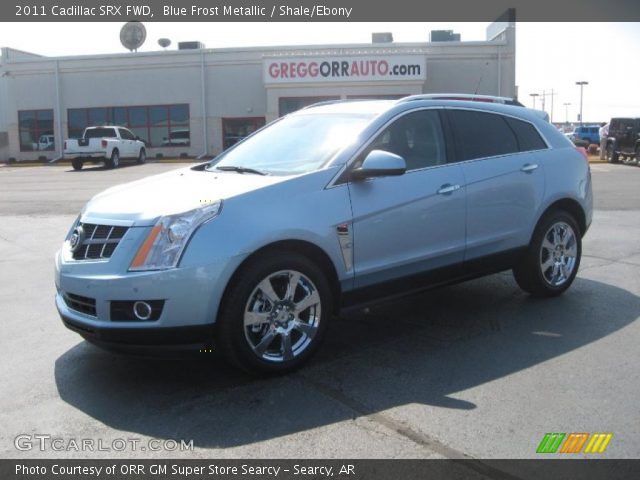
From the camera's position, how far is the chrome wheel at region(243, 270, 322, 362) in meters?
4.24

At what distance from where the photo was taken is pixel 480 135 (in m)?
5.71

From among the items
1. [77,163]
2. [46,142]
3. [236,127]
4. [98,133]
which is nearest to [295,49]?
[236,127]

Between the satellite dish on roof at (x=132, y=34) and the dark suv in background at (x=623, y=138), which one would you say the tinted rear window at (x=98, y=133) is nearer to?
the satellite dish on roof at (x=132, y=34)

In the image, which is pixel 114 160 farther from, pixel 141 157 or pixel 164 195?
pixel 164 195

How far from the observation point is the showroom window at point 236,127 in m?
36.2

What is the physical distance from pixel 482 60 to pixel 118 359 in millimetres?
32720

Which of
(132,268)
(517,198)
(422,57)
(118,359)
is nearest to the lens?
(132,268)

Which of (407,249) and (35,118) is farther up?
(35,118)

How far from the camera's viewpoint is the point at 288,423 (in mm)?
3691

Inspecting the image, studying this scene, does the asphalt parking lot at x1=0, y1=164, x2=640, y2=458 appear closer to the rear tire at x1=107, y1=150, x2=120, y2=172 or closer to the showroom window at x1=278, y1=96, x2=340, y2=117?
the rear tire at x1=107, y1=150, x2=120, y2=172

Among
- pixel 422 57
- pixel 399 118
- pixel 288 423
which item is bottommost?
pixel 288 423

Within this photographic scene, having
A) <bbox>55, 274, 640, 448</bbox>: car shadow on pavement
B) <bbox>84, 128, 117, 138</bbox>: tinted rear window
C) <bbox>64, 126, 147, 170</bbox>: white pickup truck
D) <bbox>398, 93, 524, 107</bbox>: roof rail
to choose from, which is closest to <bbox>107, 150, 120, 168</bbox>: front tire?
<bbox>64, 126, 147, 170</bbox>: white pickup truck

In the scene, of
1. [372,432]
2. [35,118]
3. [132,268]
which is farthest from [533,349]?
[35,118]

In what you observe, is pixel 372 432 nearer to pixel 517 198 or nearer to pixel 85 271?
pixel 85 271
